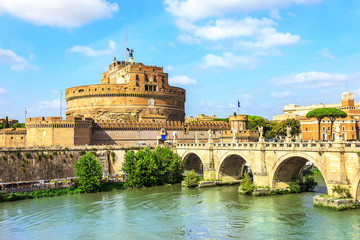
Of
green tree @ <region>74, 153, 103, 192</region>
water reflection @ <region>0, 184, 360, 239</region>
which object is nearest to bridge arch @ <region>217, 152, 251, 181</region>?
water reflection @ <region>0, 184, 360, 239</region>

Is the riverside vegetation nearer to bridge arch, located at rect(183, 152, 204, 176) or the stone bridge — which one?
bridge arch, located at rect(183, 152, 204, 176)

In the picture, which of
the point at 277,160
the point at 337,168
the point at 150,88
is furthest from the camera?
the point at 150,88

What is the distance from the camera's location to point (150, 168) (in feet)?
121

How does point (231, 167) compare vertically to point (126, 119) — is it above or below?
below

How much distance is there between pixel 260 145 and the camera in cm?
3080

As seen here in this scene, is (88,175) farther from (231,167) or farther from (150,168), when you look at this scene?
(231,167)

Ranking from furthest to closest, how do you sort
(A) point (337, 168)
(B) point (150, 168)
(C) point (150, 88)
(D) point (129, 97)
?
(C) point (150, 88)
(D) point (129, 97)
(B) point (150, 168)
(A) point (337, 168)

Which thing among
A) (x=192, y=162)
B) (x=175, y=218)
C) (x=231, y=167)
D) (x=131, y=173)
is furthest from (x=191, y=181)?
(x=175, y=218)

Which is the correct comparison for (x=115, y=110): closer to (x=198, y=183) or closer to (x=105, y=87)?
(x=105, y=87)

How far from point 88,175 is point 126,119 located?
2407 centimetres

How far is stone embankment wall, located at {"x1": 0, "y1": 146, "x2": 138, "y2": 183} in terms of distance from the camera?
3541 centimetres

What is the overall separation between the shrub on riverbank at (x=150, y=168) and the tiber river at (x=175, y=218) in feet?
13.7

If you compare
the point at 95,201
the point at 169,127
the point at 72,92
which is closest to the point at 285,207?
the point at 95,201

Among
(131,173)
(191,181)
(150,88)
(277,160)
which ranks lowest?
(191,181)
